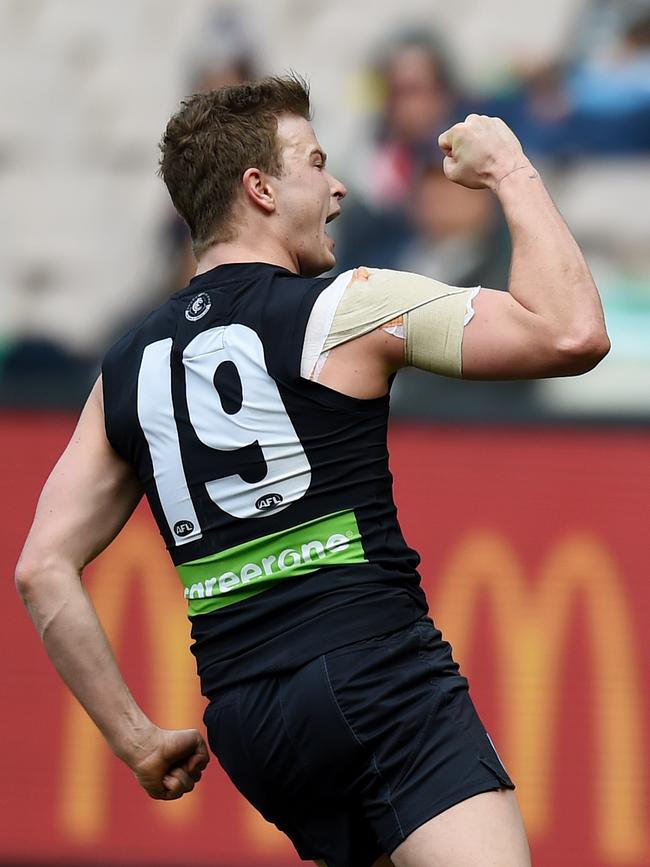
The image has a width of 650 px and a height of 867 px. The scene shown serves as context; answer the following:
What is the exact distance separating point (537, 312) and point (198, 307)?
2.17ft

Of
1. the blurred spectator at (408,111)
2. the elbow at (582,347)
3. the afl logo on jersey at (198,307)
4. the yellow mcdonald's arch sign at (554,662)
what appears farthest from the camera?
the blurred spectator at (408,111)

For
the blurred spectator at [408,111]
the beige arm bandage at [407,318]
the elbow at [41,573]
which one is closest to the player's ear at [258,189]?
the beige arm bandage at [407,318]

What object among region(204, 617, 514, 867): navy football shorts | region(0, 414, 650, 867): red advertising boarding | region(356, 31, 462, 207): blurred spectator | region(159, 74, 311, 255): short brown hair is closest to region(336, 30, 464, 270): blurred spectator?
region(356, 31, 462, 207): blurred spectator

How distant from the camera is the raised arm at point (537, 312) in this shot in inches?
94.7

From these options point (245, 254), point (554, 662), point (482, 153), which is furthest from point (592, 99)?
point (245, 254)

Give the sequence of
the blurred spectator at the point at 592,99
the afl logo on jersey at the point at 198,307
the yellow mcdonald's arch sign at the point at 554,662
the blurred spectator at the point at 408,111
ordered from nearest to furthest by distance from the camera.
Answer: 1. the afl logo on jersey at the point at 198,307
2. the yellow mcdonald's arch sign at the point at 554,662
3. the blurred spectator at the point at 592,99
4. the blurred spectator at the point at 408,111

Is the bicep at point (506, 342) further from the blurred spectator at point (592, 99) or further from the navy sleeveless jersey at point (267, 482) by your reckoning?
the blurred spectator at point (592, 99)

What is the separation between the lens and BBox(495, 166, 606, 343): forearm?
7.90 feet

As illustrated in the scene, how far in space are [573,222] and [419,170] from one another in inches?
26.8

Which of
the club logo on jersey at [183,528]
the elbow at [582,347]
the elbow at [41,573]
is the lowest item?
the elbow at [41,573]

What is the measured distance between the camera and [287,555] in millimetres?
2547

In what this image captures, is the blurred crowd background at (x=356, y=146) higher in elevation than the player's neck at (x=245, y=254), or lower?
higher

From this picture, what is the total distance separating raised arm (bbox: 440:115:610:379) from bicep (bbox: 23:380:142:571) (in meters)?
0.78

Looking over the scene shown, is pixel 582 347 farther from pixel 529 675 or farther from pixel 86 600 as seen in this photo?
pixel 529 675
